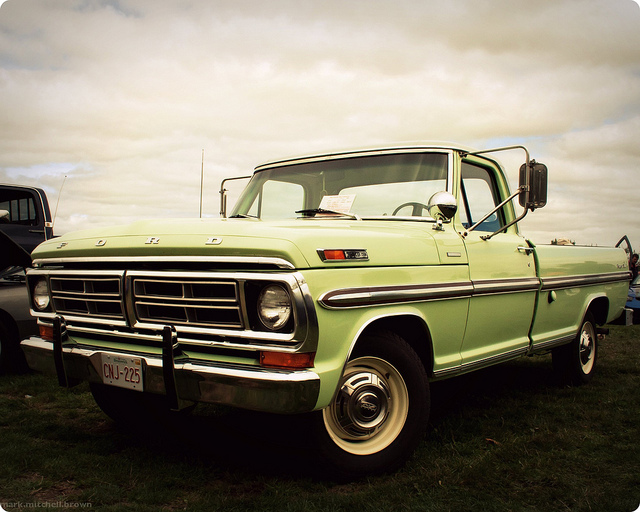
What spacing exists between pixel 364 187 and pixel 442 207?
63 centimetres

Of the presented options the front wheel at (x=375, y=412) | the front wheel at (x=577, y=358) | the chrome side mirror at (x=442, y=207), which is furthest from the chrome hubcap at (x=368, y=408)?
the front wheel at (x=577, y=358)

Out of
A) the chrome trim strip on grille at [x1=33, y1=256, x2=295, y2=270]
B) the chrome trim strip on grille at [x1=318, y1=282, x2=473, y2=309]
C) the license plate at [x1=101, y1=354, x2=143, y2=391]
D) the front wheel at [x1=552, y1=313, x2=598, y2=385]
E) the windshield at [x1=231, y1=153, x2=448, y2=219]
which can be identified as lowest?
the front wheel at [x1=552, y1=313, x2=598, y2=385]

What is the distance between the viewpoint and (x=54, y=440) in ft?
12.1

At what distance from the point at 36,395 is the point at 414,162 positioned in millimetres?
3635

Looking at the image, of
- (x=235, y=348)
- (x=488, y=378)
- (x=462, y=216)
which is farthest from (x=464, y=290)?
(x=488, y=378)

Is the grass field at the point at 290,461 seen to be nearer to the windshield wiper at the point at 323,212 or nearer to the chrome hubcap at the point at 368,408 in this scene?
the chrome hubcap at the point at 368,408

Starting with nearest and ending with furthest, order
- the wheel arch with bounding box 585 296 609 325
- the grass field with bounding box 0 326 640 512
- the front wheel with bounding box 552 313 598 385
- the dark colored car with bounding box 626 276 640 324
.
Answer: the grass field with bounding box 0 326 640 512 < the front wheel with bounding box 552 313 598 385 < the wheel arch with bounding box 585 296 609 325 < the dark colored car with bounding box 626 276 640 324

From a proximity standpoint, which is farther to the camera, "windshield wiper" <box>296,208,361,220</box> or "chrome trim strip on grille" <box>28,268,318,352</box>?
"windshield wiper" <box>296,208,361,220</box>

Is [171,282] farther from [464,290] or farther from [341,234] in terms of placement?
[464,290]

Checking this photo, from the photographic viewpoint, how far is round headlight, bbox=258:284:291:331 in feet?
8.71

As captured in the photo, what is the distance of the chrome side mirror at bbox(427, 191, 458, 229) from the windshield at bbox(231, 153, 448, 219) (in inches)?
2.6

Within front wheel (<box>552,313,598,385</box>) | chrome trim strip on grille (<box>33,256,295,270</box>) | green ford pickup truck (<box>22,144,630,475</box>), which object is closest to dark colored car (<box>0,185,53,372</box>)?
green ford pickup truck (<box>22,144,630,475</box>)

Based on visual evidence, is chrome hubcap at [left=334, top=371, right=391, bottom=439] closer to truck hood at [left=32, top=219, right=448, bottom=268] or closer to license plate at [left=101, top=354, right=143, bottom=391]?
truck hood at [left=32, top=219, right=448, bottom=268]

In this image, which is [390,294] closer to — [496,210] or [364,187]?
[364,187]
